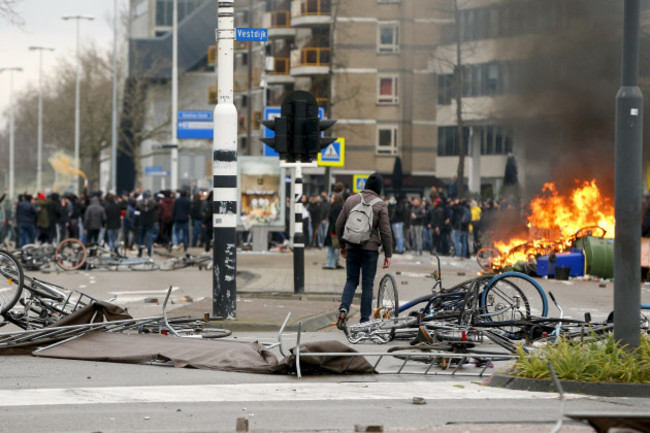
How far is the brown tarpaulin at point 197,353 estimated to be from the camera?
9.09m

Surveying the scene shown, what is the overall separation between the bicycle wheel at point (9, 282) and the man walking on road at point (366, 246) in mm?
3370

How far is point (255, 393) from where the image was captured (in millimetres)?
8188

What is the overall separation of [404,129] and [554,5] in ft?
123

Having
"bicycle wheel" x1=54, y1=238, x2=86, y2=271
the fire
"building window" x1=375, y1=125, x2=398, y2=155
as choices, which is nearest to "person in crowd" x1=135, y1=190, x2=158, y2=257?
"bicycle wheel" x1=54, y1=238, x2=86, y2=271

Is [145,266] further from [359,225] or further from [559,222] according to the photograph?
[359,225]

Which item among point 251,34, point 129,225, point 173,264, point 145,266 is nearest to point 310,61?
point 129,225

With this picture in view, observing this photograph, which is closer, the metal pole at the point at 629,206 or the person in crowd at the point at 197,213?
the metal pole at the point at 629,206

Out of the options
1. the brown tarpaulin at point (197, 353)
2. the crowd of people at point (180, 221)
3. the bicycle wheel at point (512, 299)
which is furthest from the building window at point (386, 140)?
the brown tarpaulin at point (197, 353)

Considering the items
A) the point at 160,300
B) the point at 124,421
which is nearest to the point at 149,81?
the point at 160,300

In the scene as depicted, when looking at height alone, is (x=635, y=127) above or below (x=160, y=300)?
above

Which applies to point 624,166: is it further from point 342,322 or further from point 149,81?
point 149,81

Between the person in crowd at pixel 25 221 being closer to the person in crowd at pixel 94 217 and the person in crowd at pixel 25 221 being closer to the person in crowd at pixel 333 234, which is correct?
the person in crowd at pixel 94 217

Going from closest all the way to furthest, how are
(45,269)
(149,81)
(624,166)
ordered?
(624,166), (45,269), (149,81)

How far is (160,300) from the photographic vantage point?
17000mm
